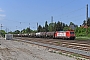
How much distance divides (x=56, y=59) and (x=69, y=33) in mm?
41772

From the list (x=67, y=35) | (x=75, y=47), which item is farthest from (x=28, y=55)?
(x=67, y=35)

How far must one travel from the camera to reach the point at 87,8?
198ft

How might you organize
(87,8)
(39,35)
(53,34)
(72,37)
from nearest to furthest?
(72,37) < (87,8) < (53,34) < (39,35)

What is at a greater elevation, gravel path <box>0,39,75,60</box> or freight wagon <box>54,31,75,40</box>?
freight wagon <box>54,31,75,40</box>

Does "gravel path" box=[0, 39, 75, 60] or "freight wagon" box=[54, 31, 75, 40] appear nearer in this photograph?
"gravel path" box=[0, 39, 75, 60]

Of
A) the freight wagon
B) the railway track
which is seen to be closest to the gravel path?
the railway track

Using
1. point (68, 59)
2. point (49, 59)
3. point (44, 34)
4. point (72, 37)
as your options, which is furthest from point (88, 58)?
point (44, 34)

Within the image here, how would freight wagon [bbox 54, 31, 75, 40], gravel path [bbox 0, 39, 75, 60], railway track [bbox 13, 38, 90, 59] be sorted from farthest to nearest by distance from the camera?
freight wagon [bbox 54, 31, 75, 40] → railway track [bbox 13, 38, 90, 59] → gravel path [bbox 0, 39, 75, 60]

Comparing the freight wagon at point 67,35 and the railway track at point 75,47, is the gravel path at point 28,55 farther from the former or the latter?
the freight wagon at point 67,35

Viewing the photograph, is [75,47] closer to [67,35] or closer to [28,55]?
[28,55]

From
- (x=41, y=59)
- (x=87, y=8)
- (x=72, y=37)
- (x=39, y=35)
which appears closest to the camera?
(x=41, y=59)

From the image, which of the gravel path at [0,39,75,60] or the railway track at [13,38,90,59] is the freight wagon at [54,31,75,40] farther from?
the gravel path at [0,39,75,60]

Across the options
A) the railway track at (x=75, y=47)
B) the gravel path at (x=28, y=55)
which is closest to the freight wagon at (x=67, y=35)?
the railway track at (x=75, y=47)

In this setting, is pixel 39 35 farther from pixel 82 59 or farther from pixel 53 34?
pixel 82 59
